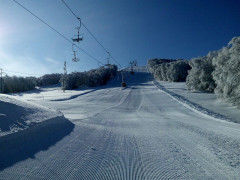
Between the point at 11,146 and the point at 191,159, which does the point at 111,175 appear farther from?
the point at 11,146

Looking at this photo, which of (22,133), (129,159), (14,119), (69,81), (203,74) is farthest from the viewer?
(69,81)

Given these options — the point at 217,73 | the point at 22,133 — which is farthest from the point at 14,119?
the point at 217,73

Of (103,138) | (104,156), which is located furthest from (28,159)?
(103,138)

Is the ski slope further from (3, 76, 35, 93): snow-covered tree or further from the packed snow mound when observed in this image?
(3, 76, 35, 93): snow-covered tree

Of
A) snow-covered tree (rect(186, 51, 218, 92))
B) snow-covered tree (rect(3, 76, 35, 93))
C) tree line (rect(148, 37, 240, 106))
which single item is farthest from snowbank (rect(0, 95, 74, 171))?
snow-covered tree (rect(3, 76, 35, 93))

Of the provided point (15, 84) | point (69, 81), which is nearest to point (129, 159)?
point (69, 81)

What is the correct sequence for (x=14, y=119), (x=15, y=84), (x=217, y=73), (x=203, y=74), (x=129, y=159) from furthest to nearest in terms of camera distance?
1. (x=15, y=84)
2. (x=203, y=74)
3. (x=217, y=73)
4. (x=14, y=119)
5. (x=129, y=159)

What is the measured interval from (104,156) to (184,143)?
269 cm

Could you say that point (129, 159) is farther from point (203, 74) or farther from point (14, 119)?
point (203, 74)

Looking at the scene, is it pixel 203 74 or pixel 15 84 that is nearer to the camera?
pixel 203 74

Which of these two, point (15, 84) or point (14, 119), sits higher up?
point (14, 119)

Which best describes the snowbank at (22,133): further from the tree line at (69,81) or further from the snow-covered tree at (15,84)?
the snow-covered tree at (15,84)

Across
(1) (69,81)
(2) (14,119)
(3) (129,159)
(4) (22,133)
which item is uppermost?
(1) (69,81)

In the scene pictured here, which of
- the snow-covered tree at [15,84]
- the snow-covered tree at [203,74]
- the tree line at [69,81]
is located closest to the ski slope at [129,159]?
the snow-covered tree at [203,74]
